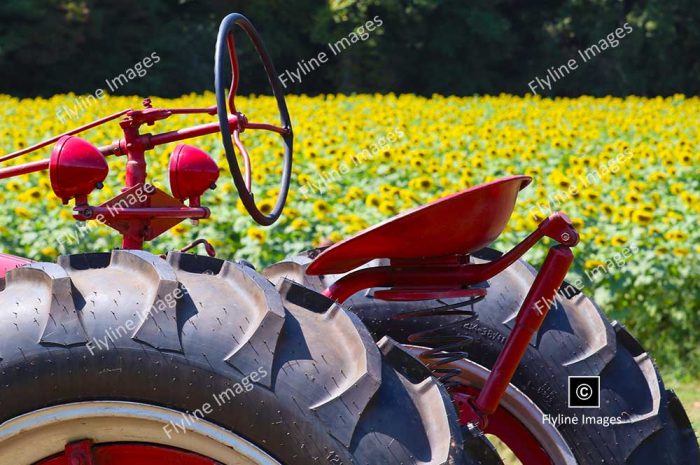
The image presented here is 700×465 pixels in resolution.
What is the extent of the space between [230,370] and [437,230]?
1.81 ft

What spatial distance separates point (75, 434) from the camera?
174 cm

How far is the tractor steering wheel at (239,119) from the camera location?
2082 millimetres

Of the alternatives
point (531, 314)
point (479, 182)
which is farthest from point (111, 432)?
point (479, 182)

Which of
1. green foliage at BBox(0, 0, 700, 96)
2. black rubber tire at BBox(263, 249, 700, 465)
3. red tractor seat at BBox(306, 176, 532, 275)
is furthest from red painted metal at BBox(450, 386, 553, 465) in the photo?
green foliage at BBox(0, 0, 700, 96)

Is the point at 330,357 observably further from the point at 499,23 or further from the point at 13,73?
the point at 499,23

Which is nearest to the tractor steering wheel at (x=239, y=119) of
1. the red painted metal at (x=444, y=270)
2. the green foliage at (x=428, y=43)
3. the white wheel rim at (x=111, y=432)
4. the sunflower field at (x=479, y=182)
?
the red painted metal at (x=444, y=270)

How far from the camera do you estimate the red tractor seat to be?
78.3 inches

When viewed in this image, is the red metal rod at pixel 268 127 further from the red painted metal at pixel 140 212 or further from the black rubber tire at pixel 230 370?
the black rubber tire at pixel 230 370

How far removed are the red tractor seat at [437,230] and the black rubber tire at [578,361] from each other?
35 cm

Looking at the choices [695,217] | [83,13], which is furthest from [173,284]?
[83,13]

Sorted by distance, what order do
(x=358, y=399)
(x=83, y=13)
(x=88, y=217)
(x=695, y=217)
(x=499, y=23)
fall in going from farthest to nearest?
(x=499, y=23), (x=83, y=13), (x=695, y=217), (x=88, y=217), (x=358, y=399)

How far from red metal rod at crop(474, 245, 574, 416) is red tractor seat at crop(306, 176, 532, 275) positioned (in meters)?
0.13

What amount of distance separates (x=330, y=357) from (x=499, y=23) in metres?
29.6

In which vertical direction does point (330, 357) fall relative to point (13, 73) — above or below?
below
